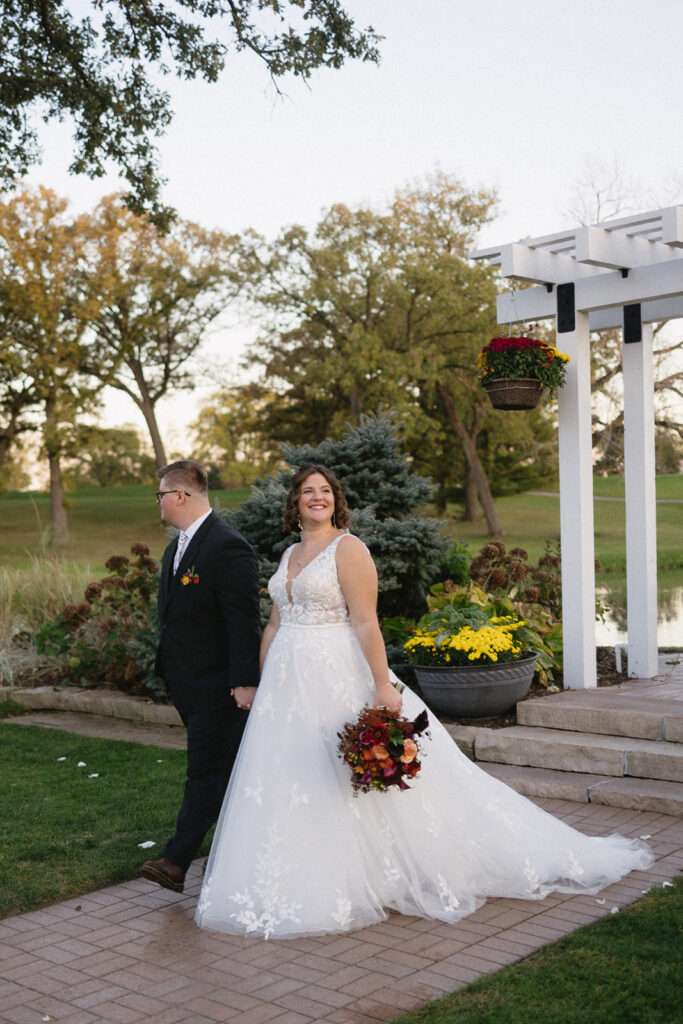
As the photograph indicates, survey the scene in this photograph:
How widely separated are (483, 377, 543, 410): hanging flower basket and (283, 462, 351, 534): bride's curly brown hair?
3087 mm

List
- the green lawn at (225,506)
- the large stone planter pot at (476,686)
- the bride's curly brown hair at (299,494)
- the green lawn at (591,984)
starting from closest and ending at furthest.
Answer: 1. the green lawn at (591,984)
2. the bride's curly brown hair at (299,494)
3. the large stone planter pot at (476,686)
4. the green lawn at (225,506)

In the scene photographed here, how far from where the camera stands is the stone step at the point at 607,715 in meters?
6.54

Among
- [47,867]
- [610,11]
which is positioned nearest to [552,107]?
[610,11]

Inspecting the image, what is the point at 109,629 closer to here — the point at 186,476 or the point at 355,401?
the point at 186,476

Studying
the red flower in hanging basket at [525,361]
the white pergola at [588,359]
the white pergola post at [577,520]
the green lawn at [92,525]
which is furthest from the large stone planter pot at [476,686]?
the green lawn at [92,525]

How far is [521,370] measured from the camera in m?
7.53

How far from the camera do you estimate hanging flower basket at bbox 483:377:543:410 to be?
754cm

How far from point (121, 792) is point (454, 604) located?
293 cm

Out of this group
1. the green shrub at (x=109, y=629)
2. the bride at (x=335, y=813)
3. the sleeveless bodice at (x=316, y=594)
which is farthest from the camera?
the green shrub at (x=109, y=629)

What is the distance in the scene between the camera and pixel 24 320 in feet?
121

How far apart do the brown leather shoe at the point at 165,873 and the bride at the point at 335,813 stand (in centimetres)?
23

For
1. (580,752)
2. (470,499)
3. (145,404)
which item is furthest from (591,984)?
(145,404)

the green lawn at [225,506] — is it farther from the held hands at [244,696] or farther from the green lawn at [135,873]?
the held hands at [244,696]

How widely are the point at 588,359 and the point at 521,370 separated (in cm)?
73
